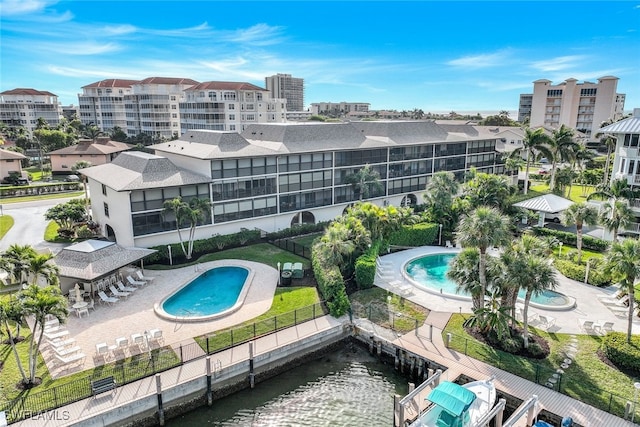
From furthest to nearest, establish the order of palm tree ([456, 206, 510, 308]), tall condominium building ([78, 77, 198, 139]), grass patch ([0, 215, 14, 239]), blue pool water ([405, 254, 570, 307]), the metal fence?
tall condominium building ([78, 77, 198, 139]), grass patch ([0, 215, 14, 239]), blue pool water ([405, 254, 570, 307]), palm tree ([456, 206, 510, 308]), the metal fence

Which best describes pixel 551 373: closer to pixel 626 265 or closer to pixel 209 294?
pixel 626 265

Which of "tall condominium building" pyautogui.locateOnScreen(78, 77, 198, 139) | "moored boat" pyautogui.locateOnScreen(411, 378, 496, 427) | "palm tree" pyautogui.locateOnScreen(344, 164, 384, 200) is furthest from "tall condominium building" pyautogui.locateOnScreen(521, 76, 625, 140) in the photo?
"moored boat" pyautogui.locateOnScreen(411, 378, 496, 427)

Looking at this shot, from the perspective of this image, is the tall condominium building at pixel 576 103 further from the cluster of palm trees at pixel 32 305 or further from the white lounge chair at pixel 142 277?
the cluster of palm trees at pixel 32 305

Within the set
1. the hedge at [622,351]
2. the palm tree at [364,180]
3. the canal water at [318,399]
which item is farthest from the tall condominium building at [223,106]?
the hedge at [622,351]

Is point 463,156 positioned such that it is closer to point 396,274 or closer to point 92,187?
point 396,274

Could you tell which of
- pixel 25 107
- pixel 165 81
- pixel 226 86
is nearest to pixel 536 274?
pixel 226 86

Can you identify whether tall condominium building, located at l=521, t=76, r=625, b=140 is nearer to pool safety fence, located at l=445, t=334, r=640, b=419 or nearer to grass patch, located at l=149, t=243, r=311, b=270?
grass patch, located at l=149, t=243, r=311, b=270

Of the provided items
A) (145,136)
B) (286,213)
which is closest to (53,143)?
(145,136)
